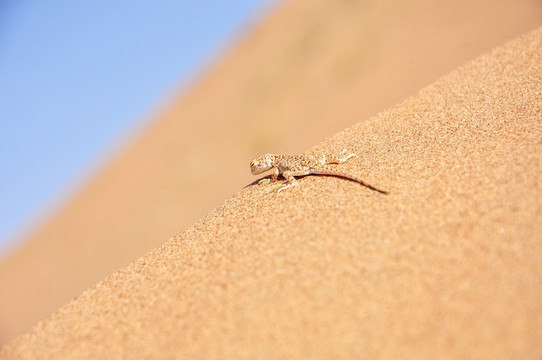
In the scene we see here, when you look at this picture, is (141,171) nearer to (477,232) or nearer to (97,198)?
(97,198)

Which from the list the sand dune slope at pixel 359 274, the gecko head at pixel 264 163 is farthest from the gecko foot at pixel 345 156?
the gecko head at pixel 264 163

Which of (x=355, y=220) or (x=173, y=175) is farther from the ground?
(x=173, y=175)

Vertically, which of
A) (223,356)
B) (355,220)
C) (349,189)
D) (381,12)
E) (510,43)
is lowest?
(223,356)

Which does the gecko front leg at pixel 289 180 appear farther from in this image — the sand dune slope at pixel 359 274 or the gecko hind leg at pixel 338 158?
the gecko hind leg at pixel 338 158

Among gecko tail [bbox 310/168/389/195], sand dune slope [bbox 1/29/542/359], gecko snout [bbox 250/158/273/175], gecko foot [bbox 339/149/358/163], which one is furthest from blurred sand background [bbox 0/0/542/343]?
sand dune slope [bbox 1/29/542/359]

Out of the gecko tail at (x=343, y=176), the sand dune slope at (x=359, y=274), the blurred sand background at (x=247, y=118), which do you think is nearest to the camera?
the sand dune slope at (x=359, y=274)

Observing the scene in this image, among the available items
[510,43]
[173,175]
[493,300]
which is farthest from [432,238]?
[173,175]

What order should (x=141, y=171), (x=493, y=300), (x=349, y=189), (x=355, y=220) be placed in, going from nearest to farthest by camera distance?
(x=493, y=300) → (x=355, y=220) → (x=349, y=189) → (x=141, y=171)
